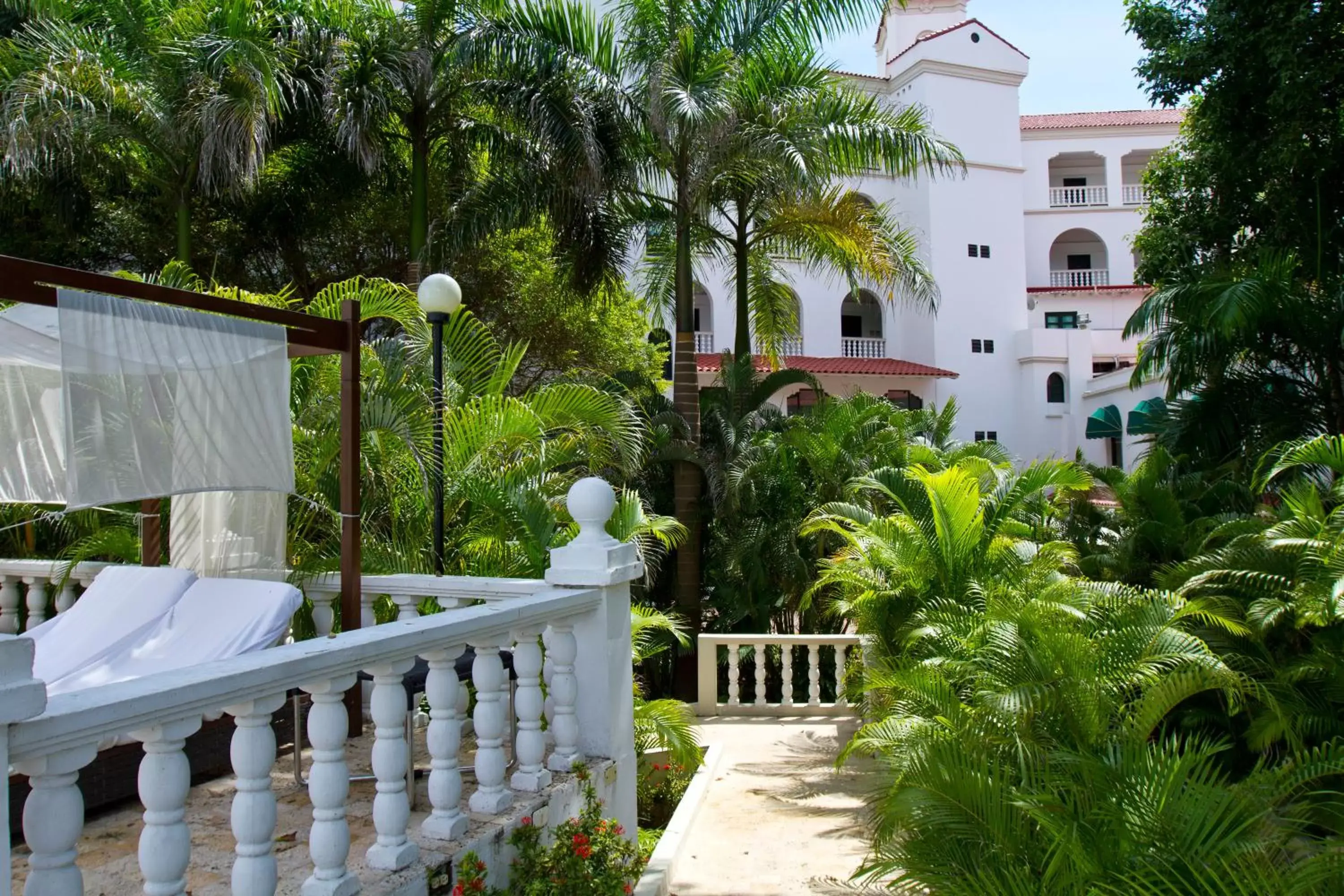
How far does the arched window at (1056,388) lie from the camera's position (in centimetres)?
3238

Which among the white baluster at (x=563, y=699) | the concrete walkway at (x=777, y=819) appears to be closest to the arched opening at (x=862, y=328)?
the concrete walkway at (x=777, y=819)

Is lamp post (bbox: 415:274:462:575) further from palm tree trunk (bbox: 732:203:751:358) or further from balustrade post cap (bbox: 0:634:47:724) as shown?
palm tree trunk (bbox: 732:203:751:358)

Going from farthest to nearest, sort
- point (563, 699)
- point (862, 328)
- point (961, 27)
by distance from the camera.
Result: 1. point (862, 328)
2. point (961, 27)
3. point (563, 699)

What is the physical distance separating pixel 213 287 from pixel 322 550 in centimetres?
320

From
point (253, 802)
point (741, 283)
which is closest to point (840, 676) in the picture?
point (741, 283)

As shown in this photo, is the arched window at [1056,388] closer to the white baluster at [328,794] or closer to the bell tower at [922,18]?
the bell tower at [922,18]

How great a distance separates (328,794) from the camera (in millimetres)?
3297

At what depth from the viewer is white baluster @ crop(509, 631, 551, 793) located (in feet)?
14.5

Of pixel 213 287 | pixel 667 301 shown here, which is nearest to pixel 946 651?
pixel 213 287

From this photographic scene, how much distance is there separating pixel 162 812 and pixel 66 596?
175 inches

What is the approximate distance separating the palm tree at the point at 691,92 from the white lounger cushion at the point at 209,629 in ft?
26.7

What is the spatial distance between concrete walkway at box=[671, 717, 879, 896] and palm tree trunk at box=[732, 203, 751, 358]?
7082 mm

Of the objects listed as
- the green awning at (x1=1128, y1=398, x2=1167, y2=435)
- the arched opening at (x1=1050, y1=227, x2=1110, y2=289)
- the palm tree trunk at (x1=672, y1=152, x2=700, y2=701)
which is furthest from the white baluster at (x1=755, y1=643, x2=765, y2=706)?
the arched opening at (x1=1050, y1=227, x2=1110, y2=289)

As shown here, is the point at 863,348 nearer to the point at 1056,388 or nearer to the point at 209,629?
the point at 1056,388
